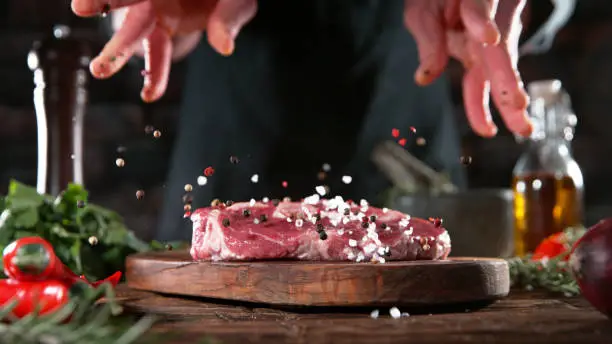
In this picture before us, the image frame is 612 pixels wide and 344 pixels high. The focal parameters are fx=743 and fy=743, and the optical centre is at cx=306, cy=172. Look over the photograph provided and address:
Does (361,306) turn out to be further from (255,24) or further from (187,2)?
(255,24)

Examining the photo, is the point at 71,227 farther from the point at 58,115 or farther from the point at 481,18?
the point at 481,18

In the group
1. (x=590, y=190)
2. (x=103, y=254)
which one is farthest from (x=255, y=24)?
(x=590, y=190)

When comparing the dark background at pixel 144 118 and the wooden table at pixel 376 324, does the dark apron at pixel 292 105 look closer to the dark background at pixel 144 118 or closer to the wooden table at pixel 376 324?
the dark background at pixel 144 118

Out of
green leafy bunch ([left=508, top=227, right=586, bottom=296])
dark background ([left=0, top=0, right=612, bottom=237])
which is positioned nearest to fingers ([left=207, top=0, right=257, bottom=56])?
green leafy bunch ([left=508, top=227, right=586, bottom=296])

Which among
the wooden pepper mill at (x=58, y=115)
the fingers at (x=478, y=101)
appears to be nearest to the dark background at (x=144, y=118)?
the wooden pepper mill at (x=58, y=115)

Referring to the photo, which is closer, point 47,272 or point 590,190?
point 47,272

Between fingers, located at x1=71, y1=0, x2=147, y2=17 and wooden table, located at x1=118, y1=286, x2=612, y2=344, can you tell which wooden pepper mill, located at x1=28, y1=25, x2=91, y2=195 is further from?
wooden table, located at x1=118, y1=286, x2=612, y2=344
